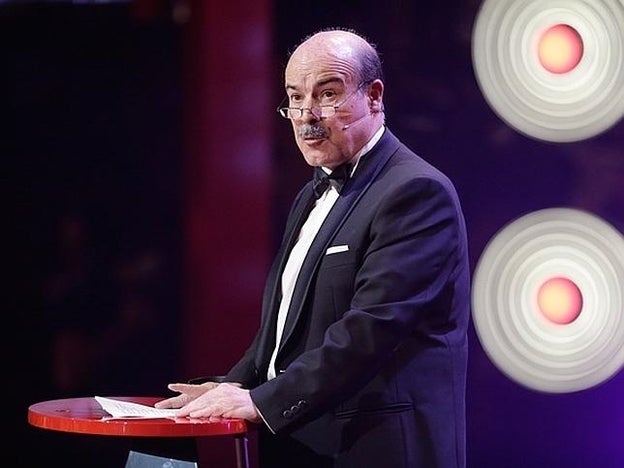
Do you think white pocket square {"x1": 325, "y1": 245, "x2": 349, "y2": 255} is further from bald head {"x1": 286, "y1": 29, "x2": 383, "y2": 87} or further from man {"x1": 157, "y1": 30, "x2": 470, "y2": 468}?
bald head {"x1": 286, "y1": 29, "x2": 383, "y2": 87}

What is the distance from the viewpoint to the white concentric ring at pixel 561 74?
3326mm

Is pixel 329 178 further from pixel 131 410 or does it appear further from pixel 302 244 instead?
pixel 131 410

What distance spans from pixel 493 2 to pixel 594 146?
0.53 meters

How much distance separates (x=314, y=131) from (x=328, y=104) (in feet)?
0.21

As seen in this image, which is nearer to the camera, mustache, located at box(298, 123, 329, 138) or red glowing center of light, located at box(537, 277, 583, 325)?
mustache, located at box(298, 123, 329, 138)

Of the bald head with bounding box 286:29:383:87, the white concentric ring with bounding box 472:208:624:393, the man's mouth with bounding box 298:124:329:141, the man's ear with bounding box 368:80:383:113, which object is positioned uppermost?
the bald head with bounding box 286:29:383:87

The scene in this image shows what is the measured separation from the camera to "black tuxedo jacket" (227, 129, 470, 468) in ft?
6.71

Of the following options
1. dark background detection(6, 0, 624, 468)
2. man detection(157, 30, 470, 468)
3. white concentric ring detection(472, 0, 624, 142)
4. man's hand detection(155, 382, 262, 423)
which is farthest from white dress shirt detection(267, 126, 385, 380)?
white concentric ring detection(472, 0, 624, 142)

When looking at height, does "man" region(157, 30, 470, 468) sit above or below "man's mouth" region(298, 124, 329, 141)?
below

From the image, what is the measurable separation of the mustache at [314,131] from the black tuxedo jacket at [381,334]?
0.12 m

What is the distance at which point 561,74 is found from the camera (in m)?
3.36

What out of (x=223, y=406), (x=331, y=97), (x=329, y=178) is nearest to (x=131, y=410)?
(x=223, y=406)

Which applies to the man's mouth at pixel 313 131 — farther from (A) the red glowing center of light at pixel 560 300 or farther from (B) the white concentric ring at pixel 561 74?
(A) the red glowing center of light at pixel 560 300

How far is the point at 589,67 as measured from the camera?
3.35 meters
